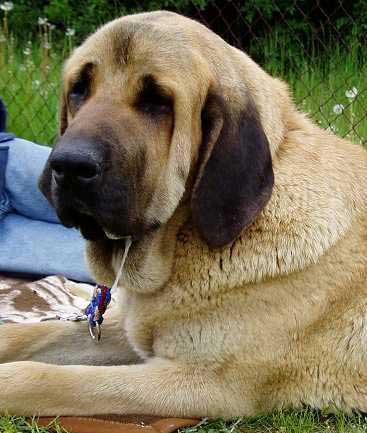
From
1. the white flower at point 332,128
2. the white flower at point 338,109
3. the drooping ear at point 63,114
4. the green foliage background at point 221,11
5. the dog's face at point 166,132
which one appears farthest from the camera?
the green foliage background at point 221,11

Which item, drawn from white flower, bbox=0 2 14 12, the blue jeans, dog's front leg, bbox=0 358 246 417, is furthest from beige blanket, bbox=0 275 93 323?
white flower, bbox=0 2 14 12

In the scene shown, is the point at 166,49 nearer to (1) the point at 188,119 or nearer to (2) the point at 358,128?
(1) the point at 188,119

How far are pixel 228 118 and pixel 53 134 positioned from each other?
4463mm

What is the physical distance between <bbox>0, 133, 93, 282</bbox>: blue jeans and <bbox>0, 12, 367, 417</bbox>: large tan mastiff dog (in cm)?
145

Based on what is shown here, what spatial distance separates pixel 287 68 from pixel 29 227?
3.56 meters

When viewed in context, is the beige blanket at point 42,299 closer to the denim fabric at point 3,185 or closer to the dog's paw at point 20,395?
the denim fabric at point 3,185

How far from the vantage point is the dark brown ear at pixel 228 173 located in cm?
301

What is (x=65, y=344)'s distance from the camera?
3.73 m

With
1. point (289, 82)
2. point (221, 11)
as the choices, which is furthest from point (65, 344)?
point (221, 11)

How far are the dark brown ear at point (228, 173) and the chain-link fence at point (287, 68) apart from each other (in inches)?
123

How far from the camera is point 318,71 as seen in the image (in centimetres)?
714

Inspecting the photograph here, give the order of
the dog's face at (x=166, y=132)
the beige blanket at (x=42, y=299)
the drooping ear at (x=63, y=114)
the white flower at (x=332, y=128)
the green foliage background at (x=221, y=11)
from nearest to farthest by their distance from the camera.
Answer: the dog's face at (x=166, y=132) < the drooping ear at (x=63, y=114) < the beige blanket at (x=42, y=299) < the white flower at (x=332, y=128) < the green foliage background at (x=221, y=11)

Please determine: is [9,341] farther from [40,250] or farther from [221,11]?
[221,11]

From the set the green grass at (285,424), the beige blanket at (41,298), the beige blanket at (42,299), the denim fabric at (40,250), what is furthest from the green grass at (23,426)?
A: the denim fabric at (40,250)
